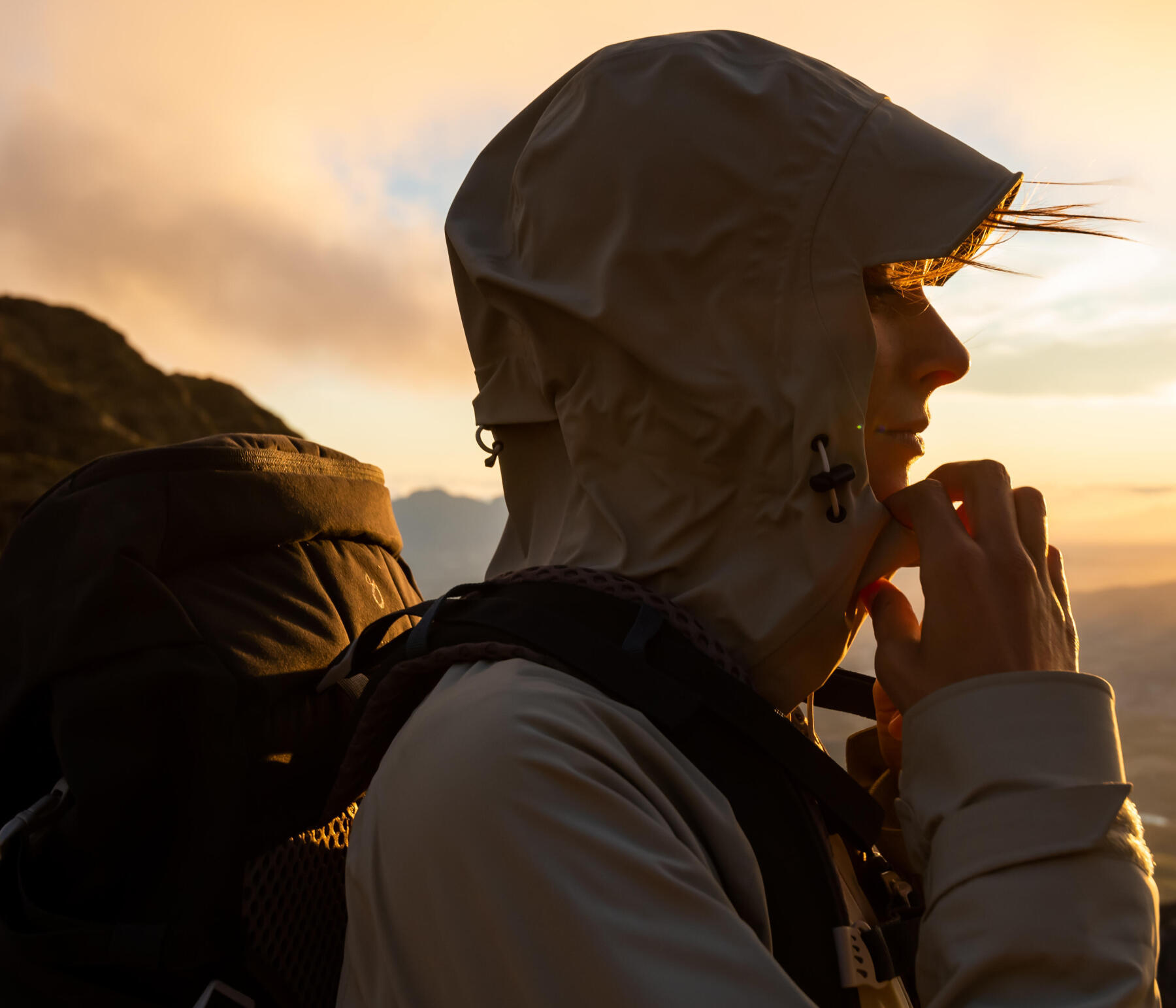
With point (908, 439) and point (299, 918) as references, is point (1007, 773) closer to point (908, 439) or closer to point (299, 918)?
point (908, 439)

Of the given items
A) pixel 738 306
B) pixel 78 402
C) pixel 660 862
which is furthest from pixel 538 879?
pixel 78 402

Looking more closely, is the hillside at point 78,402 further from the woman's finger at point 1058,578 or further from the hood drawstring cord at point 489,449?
the woman's finger at point 1058,578

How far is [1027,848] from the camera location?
1.06 m

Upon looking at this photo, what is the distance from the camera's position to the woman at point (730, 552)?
3.01 ft

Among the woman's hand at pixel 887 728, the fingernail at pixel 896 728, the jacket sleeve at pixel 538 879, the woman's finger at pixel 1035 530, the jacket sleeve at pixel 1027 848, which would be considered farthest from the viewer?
the woman's hand at pixel 887 728

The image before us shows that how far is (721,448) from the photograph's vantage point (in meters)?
1.34

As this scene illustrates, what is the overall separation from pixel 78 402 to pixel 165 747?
315 inches

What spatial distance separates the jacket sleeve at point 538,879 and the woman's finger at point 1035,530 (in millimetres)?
697

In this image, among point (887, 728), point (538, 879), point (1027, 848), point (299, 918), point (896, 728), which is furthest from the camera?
point (887, 728)

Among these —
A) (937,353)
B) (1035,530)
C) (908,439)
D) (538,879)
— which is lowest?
(538,879)

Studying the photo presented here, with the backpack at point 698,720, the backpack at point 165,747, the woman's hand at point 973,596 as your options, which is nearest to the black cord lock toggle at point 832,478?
the woman's hand at point 973,596

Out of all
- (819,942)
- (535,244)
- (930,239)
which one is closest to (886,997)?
(819,942)

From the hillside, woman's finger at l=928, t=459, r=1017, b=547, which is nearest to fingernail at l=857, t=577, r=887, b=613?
woman's finger at l=928, t=459, r=1017, b=547

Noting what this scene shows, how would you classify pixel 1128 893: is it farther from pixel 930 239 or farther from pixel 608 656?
pixel 930 239
